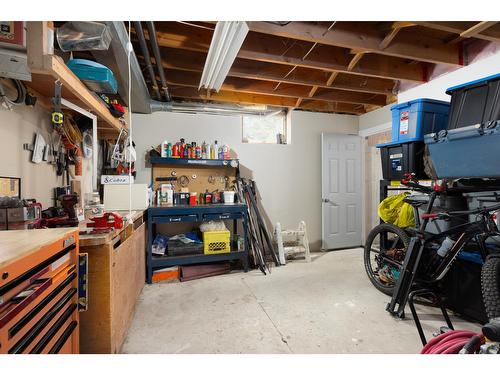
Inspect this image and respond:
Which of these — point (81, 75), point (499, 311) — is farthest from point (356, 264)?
point (81, 75)

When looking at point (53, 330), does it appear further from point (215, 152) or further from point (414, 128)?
point (414, 128)

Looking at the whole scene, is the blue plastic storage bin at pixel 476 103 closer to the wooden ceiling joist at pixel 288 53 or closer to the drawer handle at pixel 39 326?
the wooden ceiling joist at pixel 288 53

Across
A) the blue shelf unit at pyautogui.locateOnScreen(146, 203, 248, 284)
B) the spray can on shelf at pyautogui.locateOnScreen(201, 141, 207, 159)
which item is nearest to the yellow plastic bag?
the blue shelf unit at pyautogui.locateOnScreen(146, 203, 248, 284)

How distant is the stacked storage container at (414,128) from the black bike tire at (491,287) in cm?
107

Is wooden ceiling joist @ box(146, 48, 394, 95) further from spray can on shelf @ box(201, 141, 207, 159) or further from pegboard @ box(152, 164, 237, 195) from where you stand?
pegboard @ box(152, 164, 237, 195)

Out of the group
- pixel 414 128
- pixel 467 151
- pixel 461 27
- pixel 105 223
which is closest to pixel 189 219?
pixel 105 223

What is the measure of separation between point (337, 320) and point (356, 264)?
1.71m

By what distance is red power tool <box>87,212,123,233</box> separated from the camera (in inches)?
61.9

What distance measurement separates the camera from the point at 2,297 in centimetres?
65

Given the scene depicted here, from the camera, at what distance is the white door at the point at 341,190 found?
168 inches

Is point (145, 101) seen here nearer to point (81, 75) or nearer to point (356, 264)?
point (81, 75)

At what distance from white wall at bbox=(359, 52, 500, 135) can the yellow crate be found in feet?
10.4

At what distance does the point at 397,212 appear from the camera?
2.59 metres

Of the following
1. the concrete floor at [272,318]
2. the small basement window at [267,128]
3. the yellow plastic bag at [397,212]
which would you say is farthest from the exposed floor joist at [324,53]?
the concrete floor at [272,318]
